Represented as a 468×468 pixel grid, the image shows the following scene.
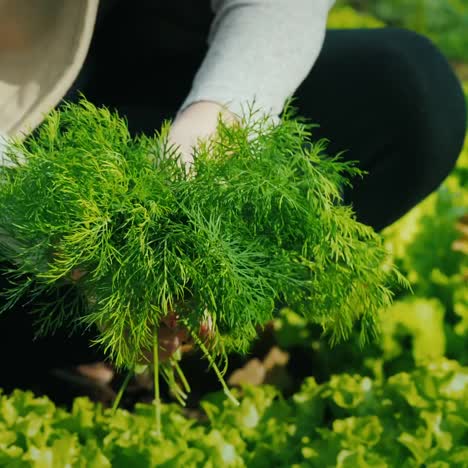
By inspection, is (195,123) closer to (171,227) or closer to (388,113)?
(171,227)

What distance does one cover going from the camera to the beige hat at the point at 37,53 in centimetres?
154

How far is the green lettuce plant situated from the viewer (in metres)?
1.04

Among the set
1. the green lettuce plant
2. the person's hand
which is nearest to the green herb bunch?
the green lettuce plant

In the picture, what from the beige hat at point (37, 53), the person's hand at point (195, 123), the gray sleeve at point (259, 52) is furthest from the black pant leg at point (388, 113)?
the beige hat at point (37, 53)

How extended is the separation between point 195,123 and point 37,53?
45 cm

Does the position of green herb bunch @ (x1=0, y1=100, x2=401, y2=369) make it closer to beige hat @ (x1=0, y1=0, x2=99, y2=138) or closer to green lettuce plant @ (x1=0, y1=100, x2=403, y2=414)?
green lettuce plant @ (x1=0, y1=100, x2=403, y2=414)

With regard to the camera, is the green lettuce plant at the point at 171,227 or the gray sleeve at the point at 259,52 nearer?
the green lettuce plant at the point at 171,227

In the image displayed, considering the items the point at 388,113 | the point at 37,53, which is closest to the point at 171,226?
the point at 37,53

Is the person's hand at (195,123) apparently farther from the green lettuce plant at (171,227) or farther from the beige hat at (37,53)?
the beige hat at (37,53)

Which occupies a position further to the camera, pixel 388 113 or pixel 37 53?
pixel 388 113

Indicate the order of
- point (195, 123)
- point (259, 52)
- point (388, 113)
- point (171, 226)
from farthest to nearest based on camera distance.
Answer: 1. point (388, 113)
2. point (259, 52)
3. point (195, 123)
4. point (171, 226)

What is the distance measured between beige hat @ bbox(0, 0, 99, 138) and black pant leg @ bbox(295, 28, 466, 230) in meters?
0.54

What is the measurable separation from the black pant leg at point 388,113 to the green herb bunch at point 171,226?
2.08 feet

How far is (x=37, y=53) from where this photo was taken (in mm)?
1619
